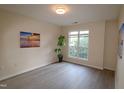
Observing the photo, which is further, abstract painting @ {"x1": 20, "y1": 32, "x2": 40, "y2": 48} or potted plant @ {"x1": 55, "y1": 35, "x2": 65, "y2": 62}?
potted plant @ {"x1": 55, "y1": 35, "x2": 65, "y2": 62}

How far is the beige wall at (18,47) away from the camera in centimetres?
295

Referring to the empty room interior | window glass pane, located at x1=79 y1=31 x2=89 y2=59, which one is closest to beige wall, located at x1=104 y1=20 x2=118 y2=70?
the empty room interior

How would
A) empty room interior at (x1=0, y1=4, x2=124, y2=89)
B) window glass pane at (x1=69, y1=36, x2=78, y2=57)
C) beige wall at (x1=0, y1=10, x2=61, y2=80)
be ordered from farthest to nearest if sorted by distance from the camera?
window glass pane at (x1=69, y1=36, x2=78, y2=57) < beige wall at (x1=0, y1=10, x2=61, y2=80) < empty room interior at (x1=0, y1=4, x2=124, y2=89)

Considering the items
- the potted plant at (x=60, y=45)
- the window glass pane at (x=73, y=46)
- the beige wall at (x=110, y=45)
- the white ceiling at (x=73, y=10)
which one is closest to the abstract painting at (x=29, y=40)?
the white ceiling at (x=73, y=10)

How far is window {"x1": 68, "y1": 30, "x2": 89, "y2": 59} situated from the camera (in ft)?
15.8

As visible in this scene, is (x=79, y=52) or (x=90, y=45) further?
(x=79, y=52)

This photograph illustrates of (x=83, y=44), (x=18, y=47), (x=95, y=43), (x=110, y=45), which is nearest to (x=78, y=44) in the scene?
(x=83, y=44)

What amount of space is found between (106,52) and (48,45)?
9.82 feet

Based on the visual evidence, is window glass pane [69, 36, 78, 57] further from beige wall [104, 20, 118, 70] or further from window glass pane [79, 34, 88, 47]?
beige wall [104, 20, 118, 70]

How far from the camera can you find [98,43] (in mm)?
4219

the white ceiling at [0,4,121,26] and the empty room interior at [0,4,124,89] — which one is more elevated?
the white ceiling at [0,4,121,26]

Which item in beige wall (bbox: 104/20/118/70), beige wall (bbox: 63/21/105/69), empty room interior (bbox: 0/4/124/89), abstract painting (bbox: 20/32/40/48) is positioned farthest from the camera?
beige wall (bbox: 63/21/105/69)
